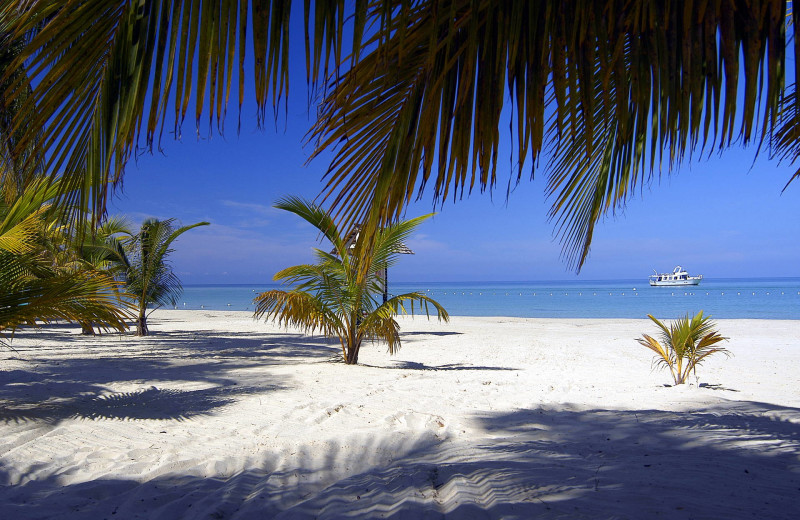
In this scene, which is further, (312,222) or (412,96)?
(312,222)

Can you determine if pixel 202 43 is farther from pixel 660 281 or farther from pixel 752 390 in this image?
pixel 660 281

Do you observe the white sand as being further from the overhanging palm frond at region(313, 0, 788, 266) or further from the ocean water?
the ocean water

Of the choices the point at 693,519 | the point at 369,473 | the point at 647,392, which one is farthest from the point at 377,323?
the point at 693,519

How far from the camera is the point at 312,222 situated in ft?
A: 23.4

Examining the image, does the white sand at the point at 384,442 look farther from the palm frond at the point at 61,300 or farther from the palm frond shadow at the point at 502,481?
the palm frond at the point at 61,300

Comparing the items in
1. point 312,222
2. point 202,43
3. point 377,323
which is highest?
point 312,222

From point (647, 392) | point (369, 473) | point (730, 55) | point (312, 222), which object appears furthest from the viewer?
point (312, 222)

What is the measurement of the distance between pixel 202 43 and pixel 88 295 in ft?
12.7

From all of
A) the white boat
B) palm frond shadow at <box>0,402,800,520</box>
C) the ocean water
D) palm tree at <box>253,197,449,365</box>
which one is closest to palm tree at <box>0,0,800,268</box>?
palm frond shadow at <box>0,402,800,520</box>

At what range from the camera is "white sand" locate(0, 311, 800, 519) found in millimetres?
2314

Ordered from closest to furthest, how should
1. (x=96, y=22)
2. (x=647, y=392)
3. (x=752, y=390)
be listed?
1. (x=96, y=22)
2. (x=647, y=392)
3. (x=752, y=390)

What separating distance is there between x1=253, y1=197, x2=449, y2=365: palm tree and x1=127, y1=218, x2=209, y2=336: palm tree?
5.96m

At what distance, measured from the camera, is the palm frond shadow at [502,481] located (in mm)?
2199

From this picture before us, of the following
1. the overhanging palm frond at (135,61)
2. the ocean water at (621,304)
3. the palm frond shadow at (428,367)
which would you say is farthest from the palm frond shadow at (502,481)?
the ocean water at (621,304)
